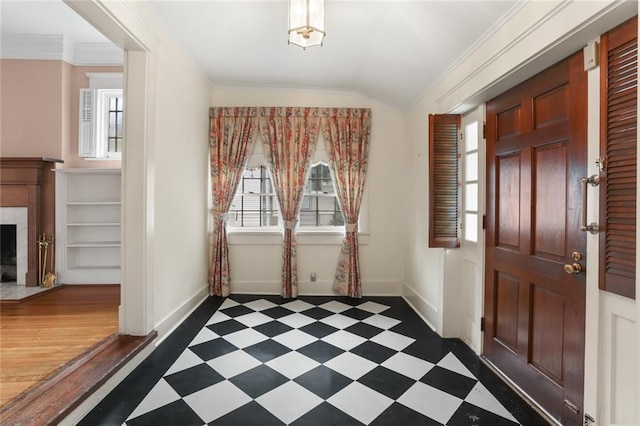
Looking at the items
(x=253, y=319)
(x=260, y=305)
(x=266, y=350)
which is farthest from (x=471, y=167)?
(x=260, y=305)

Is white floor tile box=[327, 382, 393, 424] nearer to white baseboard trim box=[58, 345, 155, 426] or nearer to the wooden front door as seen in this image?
the wooden front door

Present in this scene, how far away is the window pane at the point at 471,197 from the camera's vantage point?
2.56m

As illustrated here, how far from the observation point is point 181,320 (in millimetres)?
3041

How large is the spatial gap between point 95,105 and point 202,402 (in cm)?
417

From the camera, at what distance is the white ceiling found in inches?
86.9

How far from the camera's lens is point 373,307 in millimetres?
3592

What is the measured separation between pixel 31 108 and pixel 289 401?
4.87 meters

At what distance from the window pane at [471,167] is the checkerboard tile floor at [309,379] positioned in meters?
1.52

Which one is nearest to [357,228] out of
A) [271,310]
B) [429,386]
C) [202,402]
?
[271,310]

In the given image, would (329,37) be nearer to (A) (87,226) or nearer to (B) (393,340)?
(B) (393,340)

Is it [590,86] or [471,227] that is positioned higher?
[590,86]

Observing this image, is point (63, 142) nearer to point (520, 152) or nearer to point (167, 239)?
point (167, 239)

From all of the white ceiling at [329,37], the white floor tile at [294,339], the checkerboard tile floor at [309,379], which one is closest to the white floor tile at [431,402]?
the checkerboard tile floor at [309,379]

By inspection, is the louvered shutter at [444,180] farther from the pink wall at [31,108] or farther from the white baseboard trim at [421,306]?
the pink wall at [31,108]
